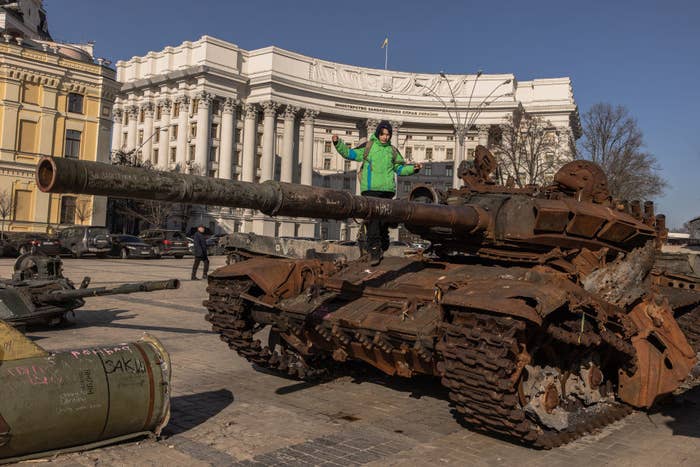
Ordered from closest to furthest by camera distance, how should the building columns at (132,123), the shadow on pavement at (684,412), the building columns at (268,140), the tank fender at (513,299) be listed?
the tank fender at (513,299)
the shadow on pavement at (684,412)
the building columns at (268,140)
the building columns at (132,123)

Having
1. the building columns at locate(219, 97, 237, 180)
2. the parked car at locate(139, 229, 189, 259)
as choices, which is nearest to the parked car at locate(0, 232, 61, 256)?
the parked car at locate(139, 229, 189, 259)

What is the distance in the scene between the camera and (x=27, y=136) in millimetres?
38406

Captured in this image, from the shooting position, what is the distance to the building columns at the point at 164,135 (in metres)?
70.8

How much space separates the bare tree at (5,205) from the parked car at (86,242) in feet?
22.9

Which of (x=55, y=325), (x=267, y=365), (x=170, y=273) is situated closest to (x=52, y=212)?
(x=170, y=273)

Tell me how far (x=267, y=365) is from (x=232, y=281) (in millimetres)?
1101

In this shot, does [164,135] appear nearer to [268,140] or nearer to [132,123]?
[132,123]

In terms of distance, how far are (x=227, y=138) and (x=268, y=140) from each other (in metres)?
4.42

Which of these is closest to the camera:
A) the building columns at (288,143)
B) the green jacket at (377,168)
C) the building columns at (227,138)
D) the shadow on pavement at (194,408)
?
the shadow on pavement at (194,408)

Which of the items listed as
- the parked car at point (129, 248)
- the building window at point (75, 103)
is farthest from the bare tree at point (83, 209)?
the parked car at point (129, 248)

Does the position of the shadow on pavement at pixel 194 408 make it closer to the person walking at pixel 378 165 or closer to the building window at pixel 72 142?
the person walking at pixel 378 165

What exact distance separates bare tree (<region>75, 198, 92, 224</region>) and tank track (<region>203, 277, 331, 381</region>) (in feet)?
117

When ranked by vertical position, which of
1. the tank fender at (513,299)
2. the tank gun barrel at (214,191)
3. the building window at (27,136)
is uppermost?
the building window at (27,136)

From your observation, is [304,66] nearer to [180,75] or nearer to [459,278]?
[180,75]
